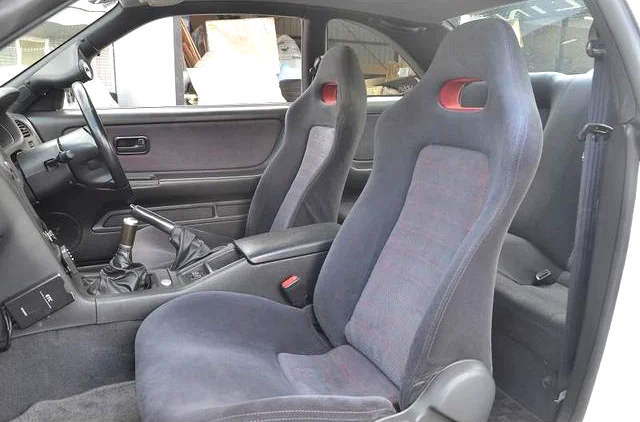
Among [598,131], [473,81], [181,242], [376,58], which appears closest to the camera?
[598,131]

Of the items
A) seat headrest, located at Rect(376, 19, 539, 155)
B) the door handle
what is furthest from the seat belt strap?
the door handle

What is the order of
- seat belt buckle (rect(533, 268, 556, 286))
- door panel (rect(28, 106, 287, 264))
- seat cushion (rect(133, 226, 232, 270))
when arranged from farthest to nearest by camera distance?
door panel (rect(28, 106, 287, 264))
seat cushion (rect(133, 226, 232, 270))
seat belt buckle (rect(533, 268, 556, 286))

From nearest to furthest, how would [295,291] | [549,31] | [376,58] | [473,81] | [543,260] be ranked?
[473,81] < [295,291] < [543,260] < [549,31] < [376,58]

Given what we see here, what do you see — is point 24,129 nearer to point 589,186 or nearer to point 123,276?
point 123,276

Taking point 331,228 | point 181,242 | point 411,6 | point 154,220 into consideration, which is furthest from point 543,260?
point 154,220

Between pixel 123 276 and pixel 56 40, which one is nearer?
pixel 123 276

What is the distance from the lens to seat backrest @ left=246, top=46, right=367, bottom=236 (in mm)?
1817

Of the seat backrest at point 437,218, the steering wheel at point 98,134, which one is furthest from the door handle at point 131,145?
the seat backrest at point 437,218

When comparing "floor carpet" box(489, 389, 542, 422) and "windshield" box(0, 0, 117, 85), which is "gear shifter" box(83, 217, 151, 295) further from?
"floor carpet" box(489, 389, 542, 422)

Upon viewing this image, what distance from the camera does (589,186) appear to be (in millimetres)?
1136

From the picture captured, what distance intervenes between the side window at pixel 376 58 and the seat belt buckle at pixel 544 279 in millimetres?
867

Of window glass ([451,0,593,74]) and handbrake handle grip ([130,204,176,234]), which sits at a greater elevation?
window glass ([451,0,593,74])

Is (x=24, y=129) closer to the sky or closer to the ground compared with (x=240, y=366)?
closer to the sky

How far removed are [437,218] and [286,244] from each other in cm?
55
